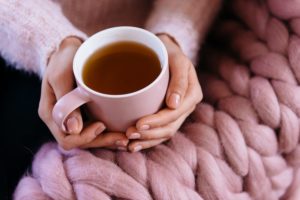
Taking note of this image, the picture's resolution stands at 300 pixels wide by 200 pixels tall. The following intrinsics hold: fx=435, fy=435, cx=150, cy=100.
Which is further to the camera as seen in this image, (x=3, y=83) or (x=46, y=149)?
(x=3, y=83)

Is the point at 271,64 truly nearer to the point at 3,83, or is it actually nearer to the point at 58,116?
the point at 58,116

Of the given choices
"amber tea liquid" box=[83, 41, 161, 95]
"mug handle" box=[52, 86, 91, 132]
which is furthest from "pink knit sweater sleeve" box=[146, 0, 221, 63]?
"mug handle" box=[52, 86, 91, 132]

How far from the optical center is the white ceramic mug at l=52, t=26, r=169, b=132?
0.52 metres

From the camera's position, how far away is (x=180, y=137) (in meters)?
0.64

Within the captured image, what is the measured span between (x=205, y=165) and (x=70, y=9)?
0.39 metres

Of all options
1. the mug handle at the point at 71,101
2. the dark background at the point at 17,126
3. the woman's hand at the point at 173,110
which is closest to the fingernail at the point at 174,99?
the woman's hand at the point at 173,110

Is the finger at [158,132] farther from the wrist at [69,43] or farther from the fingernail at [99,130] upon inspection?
the wrist at [69,43]

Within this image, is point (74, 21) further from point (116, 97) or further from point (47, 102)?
point (116, 97)

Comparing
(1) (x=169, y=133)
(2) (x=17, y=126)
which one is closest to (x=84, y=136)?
(1) (x=169, y=133)

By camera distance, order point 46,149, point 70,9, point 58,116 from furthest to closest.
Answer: point 70,9 < point 46,149 < point 58,116

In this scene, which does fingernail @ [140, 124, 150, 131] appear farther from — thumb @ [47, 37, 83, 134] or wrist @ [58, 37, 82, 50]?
wrist @ [58, 37, 82, 50]

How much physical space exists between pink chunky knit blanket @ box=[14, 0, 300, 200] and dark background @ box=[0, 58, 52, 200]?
11 cm

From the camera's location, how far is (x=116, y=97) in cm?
51

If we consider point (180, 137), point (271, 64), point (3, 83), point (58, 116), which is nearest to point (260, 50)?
point (271, 64)
